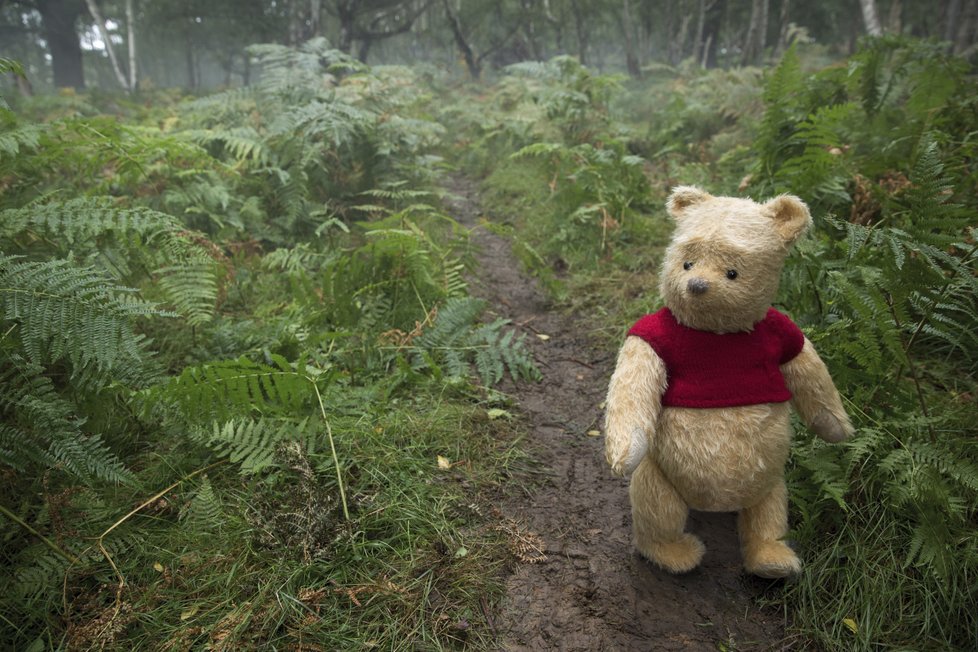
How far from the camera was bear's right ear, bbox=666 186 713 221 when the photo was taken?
2035 millimetres

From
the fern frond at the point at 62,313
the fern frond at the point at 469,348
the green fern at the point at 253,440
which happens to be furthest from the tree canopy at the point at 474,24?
the fern frond at the point at 62,313

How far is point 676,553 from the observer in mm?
1980

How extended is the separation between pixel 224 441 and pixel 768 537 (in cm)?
236

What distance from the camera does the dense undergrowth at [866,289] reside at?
5.65 feet

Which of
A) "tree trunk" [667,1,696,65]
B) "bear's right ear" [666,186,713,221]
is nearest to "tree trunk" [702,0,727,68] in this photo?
"tree trunk" [667,1,696,65]

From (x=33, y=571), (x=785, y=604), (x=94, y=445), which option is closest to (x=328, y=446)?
(x=94, y=445)

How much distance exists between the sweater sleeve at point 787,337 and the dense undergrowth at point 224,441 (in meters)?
1.36

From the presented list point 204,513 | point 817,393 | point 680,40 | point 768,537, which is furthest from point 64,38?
point 768,537

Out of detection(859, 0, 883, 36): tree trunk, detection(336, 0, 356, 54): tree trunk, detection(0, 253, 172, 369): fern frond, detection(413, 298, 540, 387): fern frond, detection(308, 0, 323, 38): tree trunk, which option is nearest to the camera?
detection(0, 253, 172, 369): fern frond

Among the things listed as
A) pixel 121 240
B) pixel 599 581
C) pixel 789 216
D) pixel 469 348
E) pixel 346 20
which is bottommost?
pixel 599 581

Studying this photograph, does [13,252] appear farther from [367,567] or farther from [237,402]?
[367,567]

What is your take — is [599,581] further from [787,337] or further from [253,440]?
[253,440]

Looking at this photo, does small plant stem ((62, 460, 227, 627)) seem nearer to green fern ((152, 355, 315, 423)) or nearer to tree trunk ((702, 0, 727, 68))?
green fern ((152, 355, 315, 423))

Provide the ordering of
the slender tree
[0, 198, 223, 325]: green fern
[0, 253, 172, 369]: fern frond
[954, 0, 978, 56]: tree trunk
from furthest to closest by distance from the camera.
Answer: the slender tree, [954, 0, 978, 56]: tree trunk, [0, 198, 223, 325]: green fern, [0, 253, 172, 369]: fern frond
